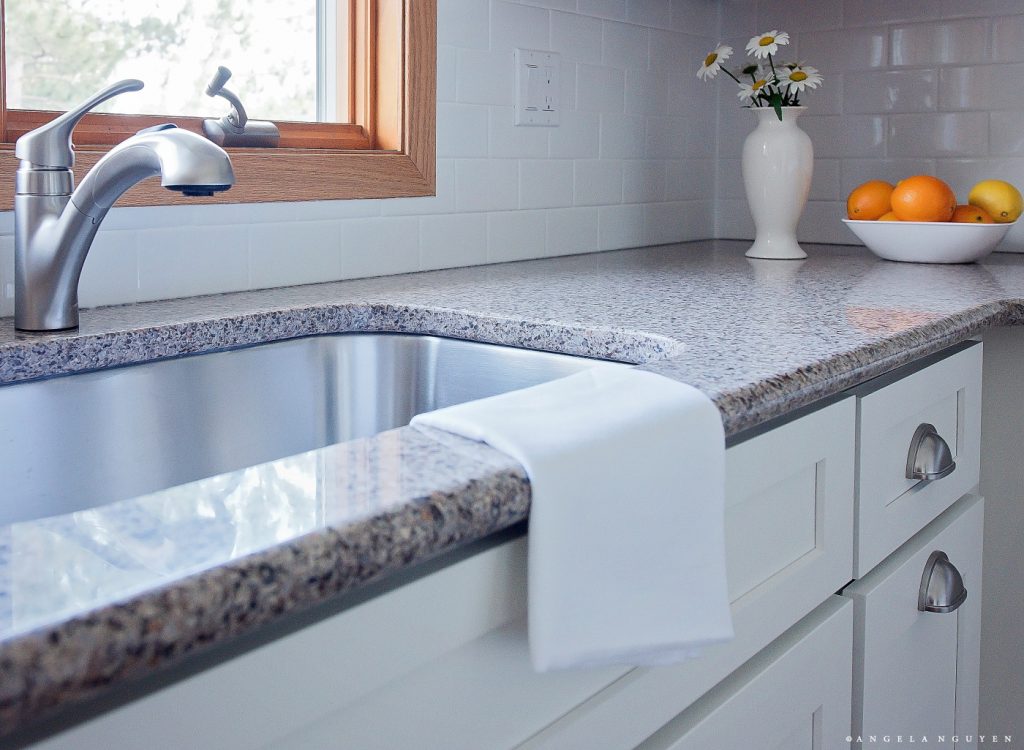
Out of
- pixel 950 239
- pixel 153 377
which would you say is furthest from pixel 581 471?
pixel 950 239

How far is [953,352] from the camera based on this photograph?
49.6 inches

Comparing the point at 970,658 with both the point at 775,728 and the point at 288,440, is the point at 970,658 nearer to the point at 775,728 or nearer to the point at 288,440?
the point at 775,728

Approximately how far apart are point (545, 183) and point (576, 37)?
10.4 inches

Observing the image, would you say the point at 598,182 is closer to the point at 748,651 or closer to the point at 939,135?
the point at 939,135

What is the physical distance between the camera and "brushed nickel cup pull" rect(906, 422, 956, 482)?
1.13 metres

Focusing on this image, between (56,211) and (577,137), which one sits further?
(577,137)

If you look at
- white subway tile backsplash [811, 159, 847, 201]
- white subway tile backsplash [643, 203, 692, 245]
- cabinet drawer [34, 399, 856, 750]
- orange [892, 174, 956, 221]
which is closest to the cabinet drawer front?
cabinet drawer [34, 399, 856, 750]

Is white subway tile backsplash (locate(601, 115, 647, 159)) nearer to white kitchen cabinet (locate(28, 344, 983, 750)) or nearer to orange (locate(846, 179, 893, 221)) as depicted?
orange (locate(846, 179, 893, 221))

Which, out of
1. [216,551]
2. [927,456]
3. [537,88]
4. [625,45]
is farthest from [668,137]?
[216,551]

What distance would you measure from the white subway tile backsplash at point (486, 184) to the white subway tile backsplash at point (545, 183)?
2cm

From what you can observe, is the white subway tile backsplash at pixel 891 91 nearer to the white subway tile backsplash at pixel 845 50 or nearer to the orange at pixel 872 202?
the white subway tile backsplash at pixel 845 50

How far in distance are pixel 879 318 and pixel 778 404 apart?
39 centimetres

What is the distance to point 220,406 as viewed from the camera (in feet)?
3.68

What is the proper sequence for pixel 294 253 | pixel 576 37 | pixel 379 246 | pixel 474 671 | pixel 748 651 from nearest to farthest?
1. pixel 474 671
2. pixel 748 651
3. pixel 294 253
4. pixel 379 246
5. pixel 576 37
